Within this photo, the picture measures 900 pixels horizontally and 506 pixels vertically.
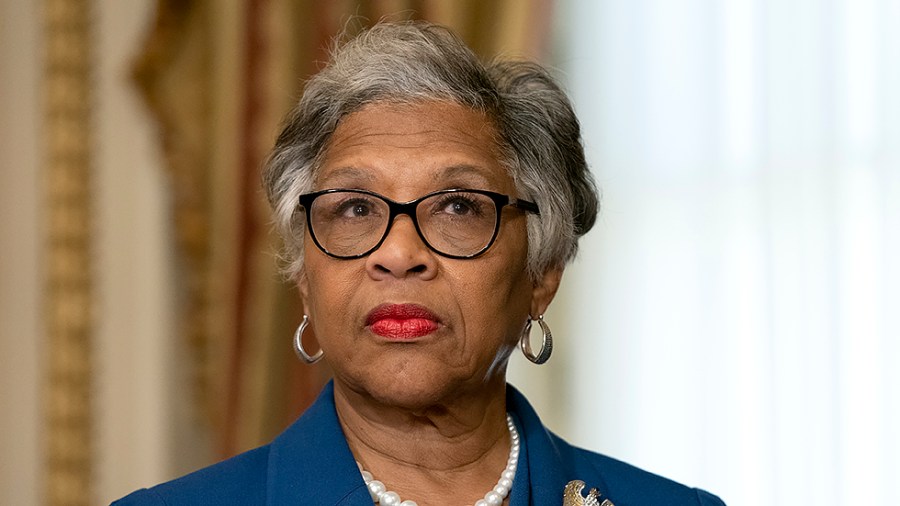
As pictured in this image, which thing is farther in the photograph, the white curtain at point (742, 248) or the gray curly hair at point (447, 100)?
the white curtain at point (742, 248)

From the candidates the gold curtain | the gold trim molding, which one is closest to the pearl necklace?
the gold curtain

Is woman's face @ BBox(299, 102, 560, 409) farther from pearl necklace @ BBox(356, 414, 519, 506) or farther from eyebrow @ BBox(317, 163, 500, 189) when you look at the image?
pearl necklace @ BBox(356, 414, 519, 506)

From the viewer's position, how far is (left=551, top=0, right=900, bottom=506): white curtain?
2.89 metres

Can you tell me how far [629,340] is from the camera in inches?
125

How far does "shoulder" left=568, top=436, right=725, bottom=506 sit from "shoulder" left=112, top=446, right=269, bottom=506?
0.53m

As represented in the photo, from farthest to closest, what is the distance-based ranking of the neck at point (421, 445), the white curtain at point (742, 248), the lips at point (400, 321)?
the white curtain at point (742, 248) < the neck at point (421, 445) < the lips at point (400, 321)

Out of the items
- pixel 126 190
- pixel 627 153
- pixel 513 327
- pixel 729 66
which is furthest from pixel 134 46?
pixel 513 327

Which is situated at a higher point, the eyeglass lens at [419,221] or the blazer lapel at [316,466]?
the eyeglass lens at [419,221]

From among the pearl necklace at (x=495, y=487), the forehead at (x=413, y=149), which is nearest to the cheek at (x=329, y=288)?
the forehead at (x=413, y=149)

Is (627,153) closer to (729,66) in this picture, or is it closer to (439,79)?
(729,66)

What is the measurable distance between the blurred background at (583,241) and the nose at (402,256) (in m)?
1.28

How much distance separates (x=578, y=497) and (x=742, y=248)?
1321 millimetres

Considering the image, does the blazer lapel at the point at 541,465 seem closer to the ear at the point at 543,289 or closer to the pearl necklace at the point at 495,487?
the pearl necklace at the point at 495,487

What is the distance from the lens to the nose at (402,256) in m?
1.75
